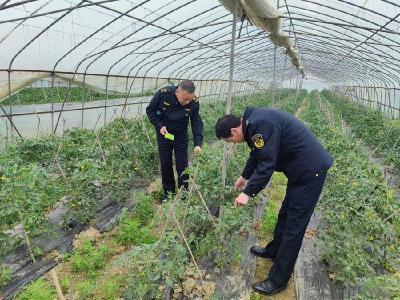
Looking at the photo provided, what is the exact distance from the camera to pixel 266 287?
150 inches

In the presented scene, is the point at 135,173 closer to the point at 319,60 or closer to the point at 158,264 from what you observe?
the point at 158,264

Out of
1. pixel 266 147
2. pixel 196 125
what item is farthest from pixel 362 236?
pixel 196 125

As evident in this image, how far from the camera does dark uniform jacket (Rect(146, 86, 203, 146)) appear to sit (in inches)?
208

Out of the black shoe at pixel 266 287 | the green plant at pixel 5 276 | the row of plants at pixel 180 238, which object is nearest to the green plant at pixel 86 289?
the row of plants at pixel 180 238

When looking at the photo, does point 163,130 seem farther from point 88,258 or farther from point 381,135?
point 381,135

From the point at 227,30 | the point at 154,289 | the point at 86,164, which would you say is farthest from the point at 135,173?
the point at 227,30

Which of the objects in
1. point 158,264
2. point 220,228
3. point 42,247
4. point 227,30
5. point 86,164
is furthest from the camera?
point 227,30

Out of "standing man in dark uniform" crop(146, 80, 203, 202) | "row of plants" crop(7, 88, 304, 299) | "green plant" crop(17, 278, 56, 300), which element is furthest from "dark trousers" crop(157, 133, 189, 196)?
"green plant" crop(17, 278, 56, 300)

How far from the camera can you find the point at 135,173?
6.65m

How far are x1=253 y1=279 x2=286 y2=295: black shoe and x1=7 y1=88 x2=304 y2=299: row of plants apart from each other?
12.4 inches

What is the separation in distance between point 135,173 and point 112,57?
3.88m

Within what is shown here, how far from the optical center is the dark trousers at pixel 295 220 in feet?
11.7

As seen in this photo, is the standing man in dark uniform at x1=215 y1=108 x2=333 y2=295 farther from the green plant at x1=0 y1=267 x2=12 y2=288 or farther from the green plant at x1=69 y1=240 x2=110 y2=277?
the green plant at x1=0 y1=267 x2=12 y2=288

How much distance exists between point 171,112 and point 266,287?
2.56 m
